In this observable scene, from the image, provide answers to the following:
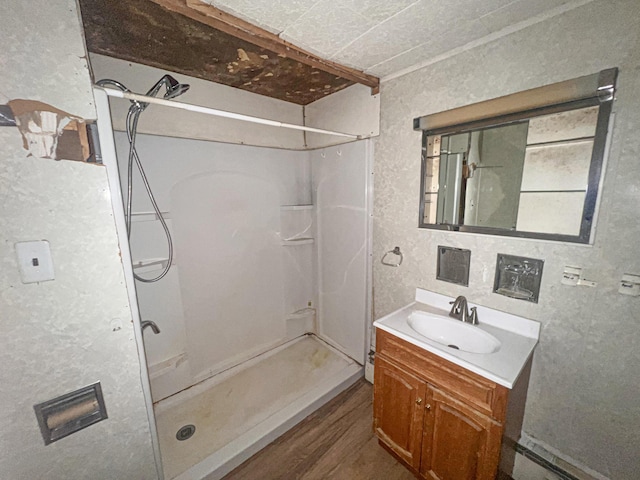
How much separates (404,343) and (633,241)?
3.30 feet

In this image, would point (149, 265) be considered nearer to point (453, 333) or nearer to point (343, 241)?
point (343, 241)

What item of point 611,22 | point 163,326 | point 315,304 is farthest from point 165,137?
point 611,22

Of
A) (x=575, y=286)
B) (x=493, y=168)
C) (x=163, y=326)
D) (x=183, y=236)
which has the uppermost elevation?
(x=493, y=168)

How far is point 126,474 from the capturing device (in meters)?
1.01

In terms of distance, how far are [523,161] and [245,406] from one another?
7.55ft

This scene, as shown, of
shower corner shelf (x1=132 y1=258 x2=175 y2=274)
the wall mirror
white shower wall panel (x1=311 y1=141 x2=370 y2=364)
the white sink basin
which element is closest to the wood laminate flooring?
white shower wall panel (x1=311 y1=141 x2=370 y2=364)

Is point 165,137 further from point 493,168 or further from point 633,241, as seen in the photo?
point 633,241

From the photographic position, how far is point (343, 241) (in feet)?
7.05

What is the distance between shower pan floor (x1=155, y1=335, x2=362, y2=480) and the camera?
144cm

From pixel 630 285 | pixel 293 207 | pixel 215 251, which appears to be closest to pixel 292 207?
pixel 293 207

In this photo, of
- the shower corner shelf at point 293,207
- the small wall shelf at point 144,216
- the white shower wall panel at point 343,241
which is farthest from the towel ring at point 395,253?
the small wall shelf at point 144,216

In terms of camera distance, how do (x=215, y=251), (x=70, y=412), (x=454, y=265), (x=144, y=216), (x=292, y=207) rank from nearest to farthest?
(x=70, y=412) < (x=454, y=265) < (x=144, y=216) < (x=215, y=251) < (x=292, y=207)

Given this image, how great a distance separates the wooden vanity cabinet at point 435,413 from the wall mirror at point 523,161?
29.8 inches

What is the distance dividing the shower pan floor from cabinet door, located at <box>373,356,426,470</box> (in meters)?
0.54
